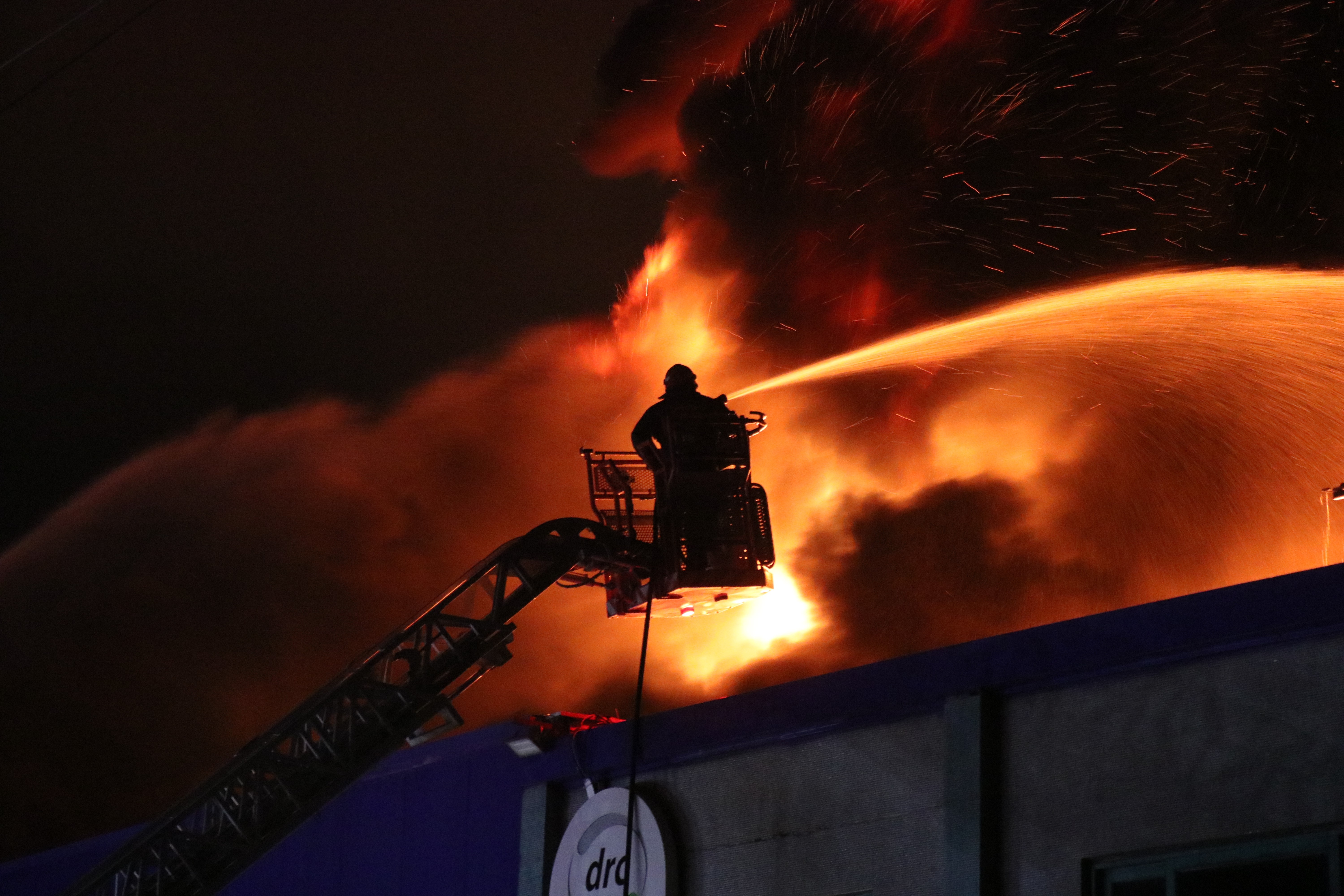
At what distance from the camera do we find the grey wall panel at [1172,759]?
31.4 feet

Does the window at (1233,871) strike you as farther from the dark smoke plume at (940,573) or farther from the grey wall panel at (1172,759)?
the dark smoke plume at (940,573)

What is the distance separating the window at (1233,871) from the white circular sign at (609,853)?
4231mm

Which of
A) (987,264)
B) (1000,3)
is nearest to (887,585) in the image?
(987,264)

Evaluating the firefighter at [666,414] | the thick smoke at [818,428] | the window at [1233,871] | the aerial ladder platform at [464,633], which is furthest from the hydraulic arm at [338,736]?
the thick smoke at [818,428]

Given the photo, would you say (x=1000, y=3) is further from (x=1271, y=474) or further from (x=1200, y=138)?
(x=1271, y=474)

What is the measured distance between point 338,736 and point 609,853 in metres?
3.00

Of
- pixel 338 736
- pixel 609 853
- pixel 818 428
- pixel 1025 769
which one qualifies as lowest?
pixel 609 853

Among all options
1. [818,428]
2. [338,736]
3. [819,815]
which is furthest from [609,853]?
[818,428]

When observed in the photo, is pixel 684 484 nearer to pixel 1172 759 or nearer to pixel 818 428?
pixel 1172 759

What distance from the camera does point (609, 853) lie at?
13.9 metres

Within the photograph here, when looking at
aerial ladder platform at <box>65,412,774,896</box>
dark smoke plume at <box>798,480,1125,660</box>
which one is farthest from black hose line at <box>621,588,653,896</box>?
dark smoke plume at <box>798,480,1125,660</box>

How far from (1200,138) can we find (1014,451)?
541 centimetres

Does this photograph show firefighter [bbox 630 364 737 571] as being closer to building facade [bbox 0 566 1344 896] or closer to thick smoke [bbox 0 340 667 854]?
building facade [bbox 0 566 1344 896]

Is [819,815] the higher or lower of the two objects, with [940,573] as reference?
lower
